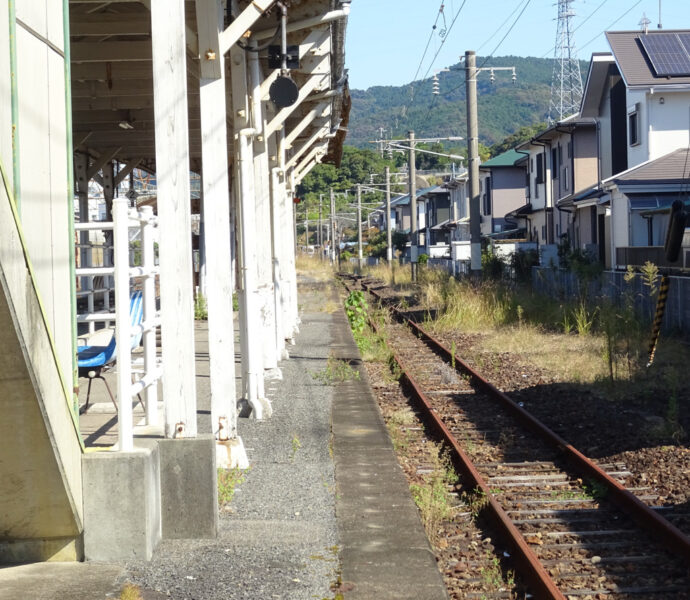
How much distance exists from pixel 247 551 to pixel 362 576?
684 mm

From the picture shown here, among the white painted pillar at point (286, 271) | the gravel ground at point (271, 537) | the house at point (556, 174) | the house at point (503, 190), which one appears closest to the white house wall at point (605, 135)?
the house at point (556, 174)

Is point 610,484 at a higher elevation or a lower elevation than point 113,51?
lower

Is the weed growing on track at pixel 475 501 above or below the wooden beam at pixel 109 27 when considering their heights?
below

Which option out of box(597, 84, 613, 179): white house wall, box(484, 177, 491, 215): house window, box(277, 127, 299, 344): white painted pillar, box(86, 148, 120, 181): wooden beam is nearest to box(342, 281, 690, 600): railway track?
box(277, 127, 299, 344): white painted pillar

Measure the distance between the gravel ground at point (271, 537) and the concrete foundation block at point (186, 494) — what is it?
84 mm

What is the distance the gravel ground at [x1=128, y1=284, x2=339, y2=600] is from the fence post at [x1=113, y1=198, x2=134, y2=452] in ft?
2.20

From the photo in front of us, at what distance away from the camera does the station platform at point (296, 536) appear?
4.68m

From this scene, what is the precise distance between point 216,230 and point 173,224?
6.44 ft

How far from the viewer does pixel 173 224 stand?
561 cm

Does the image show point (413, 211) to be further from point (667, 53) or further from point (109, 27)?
point (109, 27)

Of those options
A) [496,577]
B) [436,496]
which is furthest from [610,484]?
[496,577]

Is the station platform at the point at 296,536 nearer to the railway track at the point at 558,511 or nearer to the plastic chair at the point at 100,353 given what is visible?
the plastic chair at the point at 100,353

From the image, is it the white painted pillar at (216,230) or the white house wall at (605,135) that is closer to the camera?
the white painted pillar at (216,230)

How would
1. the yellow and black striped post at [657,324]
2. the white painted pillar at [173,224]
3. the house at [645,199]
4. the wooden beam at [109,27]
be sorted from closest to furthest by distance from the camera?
the white painted pillar at [173,224]
the wooden beam at [109,27]
the yellow and black striped post at [657,324]
the house at [645,199]
